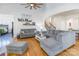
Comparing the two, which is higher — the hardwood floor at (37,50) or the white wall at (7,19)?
the white wall at (7,19)

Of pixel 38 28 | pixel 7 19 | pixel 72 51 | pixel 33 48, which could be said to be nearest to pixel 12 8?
pixel 7 19

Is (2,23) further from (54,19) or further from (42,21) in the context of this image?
(54,19)

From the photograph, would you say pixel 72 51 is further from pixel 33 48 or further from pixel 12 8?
pixel 12 8

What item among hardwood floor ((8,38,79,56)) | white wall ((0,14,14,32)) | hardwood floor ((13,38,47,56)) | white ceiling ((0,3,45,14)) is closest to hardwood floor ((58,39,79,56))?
hardwood floor ((8,38,79,56))

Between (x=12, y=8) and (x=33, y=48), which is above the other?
(x=12, y=8)

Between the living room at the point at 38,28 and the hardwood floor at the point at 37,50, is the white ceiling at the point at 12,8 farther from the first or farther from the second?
the hardwood floor at the point at 37,50

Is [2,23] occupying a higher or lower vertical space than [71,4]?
lower

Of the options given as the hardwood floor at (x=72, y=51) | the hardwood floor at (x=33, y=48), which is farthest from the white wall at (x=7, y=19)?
the hardwood floor at (x=72, y=51)

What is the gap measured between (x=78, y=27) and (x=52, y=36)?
1.47 ft

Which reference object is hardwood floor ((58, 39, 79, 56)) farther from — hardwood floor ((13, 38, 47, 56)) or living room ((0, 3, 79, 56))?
hardwood floor ((13, 38, 47, 56))

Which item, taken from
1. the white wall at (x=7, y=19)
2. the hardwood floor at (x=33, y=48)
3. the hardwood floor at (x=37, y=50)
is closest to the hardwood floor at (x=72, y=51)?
the hardwood floor at (x=37, y=50)

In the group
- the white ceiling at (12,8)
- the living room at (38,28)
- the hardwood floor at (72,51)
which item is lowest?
the hardwood floor at (72,51)

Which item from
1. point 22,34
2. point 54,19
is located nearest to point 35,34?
point 22,34

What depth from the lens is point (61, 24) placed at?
1836mm
